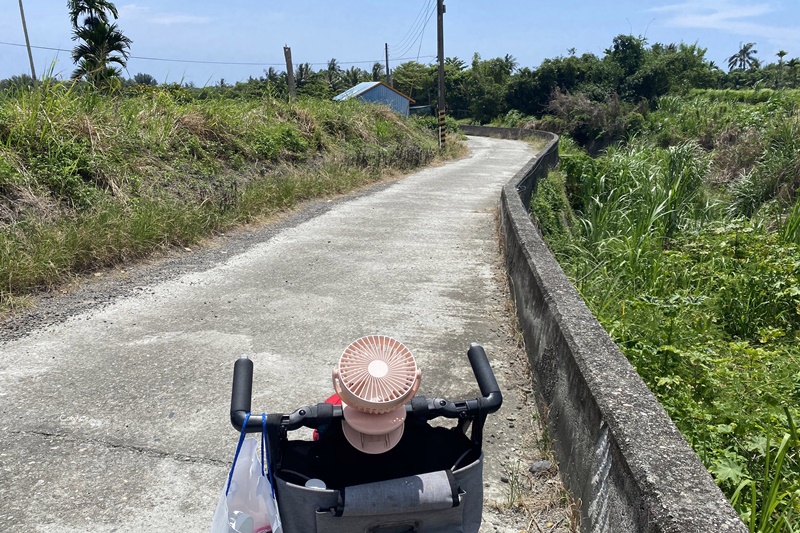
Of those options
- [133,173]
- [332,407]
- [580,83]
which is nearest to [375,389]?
[332,407]

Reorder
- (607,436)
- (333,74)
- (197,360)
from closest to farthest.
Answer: (607,436) < (197,360) < (333,74)

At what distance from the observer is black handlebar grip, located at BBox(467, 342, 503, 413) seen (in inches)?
72.2

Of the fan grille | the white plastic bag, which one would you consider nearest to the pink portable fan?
the fan grille

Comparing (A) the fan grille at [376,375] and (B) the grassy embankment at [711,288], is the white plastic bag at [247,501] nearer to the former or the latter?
(A) the fan grille at [376,375]

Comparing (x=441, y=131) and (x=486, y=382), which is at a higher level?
(x=486, y=382)

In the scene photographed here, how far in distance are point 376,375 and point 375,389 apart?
0.03 m

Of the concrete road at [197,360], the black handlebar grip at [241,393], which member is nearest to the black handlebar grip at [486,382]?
the black handlebar grip at [241,393]

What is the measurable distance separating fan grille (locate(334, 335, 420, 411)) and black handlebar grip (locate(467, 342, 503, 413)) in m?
0.33

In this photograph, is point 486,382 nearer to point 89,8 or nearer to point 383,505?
point 383,505

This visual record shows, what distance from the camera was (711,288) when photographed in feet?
21.6

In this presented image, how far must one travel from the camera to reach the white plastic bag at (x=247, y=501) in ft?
5.61

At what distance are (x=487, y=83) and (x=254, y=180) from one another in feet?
146

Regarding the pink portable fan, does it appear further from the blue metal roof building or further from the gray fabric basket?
the blue metal roof building

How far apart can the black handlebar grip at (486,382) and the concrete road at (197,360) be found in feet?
4.13
